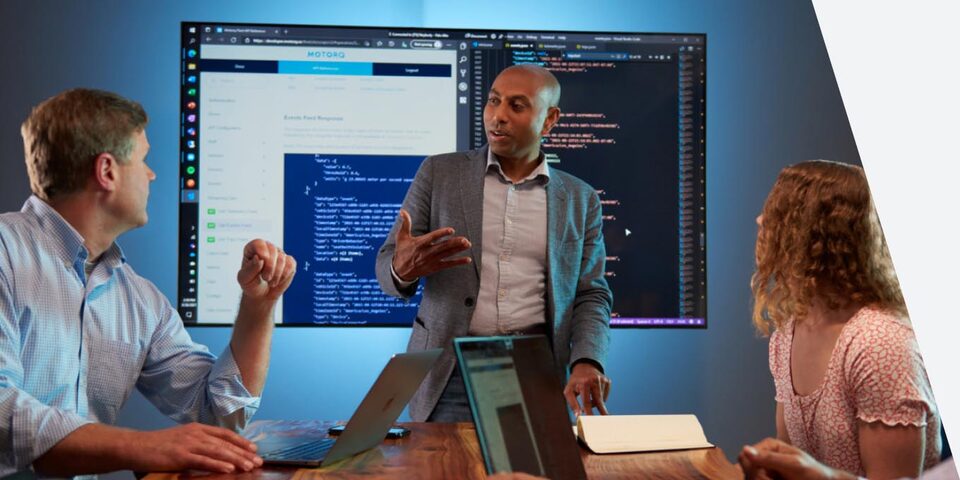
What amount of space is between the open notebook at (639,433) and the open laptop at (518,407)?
1.23 ft

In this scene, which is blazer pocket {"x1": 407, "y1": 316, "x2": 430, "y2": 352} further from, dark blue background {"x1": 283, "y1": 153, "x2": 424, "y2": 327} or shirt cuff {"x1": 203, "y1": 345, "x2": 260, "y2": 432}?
dark blue background {"x1": 283, "y1": 153, "x2": 424, "y2": 327}

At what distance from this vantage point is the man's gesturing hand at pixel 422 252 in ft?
7.53

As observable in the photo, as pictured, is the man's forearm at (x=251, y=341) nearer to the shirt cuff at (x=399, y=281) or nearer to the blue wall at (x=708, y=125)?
the shirt cuff at (x=399, y=281)

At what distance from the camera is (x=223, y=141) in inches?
143

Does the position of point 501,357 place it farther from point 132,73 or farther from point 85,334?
point 132,73

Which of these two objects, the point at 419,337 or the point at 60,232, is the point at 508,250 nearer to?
the point at 419,337

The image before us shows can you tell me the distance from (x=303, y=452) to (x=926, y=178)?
133 centimetres

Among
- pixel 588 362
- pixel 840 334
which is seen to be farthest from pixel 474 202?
pixel 840 334

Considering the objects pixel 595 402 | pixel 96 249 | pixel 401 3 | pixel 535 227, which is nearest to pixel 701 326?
pixel 535 227

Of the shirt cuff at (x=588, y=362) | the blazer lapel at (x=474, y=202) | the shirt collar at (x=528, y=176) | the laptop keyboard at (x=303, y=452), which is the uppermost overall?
the shirt collar at (x=528, y=176)

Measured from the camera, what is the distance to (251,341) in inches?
76.2

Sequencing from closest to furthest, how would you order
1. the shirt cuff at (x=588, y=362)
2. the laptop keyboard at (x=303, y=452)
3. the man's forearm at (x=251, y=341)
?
the laptop keyboard at (x=303, y=452) → the man's forearm at (x=251, y=341) → the shirt cuff at (x=588, y=362)

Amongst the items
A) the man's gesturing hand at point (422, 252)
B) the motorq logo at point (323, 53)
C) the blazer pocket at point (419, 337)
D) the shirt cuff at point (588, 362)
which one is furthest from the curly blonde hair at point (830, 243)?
the motorq logo at point (323, 53)

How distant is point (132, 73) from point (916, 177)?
124 inches
